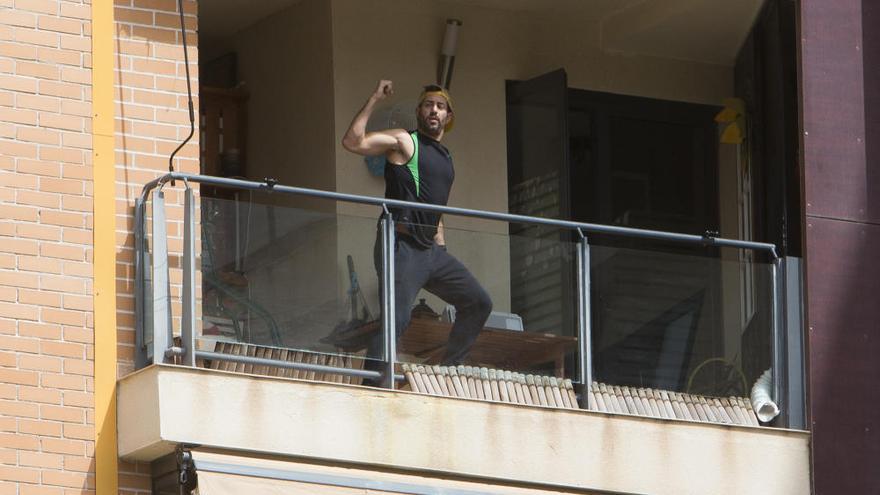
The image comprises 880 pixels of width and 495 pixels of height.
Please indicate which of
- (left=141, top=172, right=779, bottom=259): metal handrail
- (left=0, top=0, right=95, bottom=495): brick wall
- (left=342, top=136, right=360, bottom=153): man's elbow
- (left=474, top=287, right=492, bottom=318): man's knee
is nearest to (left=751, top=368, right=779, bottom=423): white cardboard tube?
(left=141, top=172, right=779, bottom=259): metal handrail

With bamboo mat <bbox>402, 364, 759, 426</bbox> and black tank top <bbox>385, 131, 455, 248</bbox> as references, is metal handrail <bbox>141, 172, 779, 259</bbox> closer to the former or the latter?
black tank top <bbox>385, 131, 455, 248</bbox>

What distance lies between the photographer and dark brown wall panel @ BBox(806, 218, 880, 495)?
1462 cm

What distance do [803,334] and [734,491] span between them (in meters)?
1.16

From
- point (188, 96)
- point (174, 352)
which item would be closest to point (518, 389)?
point (174, 352)

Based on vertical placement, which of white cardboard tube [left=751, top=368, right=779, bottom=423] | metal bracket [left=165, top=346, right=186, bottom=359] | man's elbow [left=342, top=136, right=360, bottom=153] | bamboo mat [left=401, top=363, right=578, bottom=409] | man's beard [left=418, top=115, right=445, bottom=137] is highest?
man's beard [left=418, top=115, right=445, bottom=137]

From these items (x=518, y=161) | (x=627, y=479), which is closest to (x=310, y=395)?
(x=627, y=479)

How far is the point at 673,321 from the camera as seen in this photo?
14.2 meters

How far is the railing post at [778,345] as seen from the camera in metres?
14.6

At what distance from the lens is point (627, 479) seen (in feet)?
45.9

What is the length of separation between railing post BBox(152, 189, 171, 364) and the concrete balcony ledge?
210 mm

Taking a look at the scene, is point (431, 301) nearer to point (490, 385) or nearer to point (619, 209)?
point (490, 385)

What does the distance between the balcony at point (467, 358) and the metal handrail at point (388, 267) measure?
11 millimetres

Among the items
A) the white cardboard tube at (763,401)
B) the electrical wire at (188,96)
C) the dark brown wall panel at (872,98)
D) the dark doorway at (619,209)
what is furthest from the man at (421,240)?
the dark brown wall panel at (872,98)

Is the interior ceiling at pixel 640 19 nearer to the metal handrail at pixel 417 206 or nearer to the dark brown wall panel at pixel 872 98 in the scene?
the dark brown wall panel at pixel 872 98
